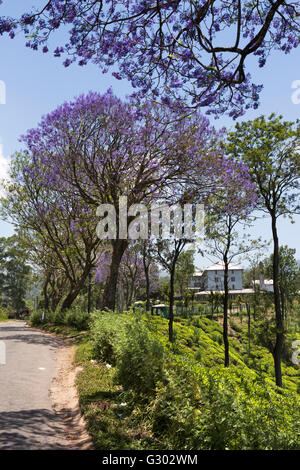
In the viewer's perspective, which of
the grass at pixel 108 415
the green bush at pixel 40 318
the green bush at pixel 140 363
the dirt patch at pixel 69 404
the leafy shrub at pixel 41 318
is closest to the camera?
the grass at pixel 108 415

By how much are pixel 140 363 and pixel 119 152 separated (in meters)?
11.4

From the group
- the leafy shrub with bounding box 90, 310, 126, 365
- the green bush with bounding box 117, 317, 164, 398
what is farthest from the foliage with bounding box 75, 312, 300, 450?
the leafy shrub with bounding box 90, 310, 126, 365

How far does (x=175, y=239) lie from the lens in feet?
76.6

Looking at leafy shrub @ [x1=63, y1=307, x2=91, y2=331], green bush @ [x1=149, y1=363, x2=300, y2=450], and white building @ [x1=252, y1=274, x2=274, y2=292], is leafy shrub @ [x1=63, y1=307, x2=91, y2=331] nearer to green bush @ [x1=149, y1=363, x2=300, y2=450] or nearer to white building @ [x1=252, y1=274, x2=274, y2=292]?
green bush @ [x1=149, y1=363, x2=300, y2=450]

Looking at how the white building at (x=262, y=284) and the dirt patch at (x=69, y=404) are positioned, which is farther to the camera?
the white building at (x=262, y=284)

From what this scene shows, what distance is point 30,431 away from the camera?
5.18 metres

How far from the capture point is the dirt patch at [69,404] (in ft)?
16.9

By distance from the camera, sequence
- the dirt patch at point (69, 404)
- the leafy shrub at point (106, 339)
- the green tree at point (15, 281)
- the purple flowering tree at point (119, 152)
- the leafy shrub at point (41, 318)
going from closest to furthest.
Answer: the dirt patch at point (69, 404), the leafy shrub at point (106, 339), the purple flowering tree at point (119, 152), the leafy shrub at point (41, 318), the green tree at point (15, 281)

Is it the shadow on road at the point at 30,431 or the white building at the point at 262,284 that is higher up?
the white building at the point at 262,284

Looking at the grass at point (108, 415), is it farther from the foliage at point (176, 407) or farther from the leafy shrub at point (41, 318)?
the leafy shrub at point (41, 318)

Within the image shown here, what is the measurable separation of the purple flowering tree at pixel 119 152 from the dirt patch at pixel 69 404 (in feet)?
23.5

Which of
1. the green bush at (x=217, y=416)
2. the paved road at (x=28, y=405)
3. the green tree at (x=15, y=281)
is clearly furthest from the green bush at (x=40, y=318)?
the green tree at (x=15, y=281)

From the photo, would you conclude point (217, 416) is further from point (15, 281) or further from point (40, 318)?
point (15, 281)

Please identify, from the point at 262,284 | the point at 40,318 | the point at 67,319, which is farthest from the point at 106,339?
the point at 262,284
